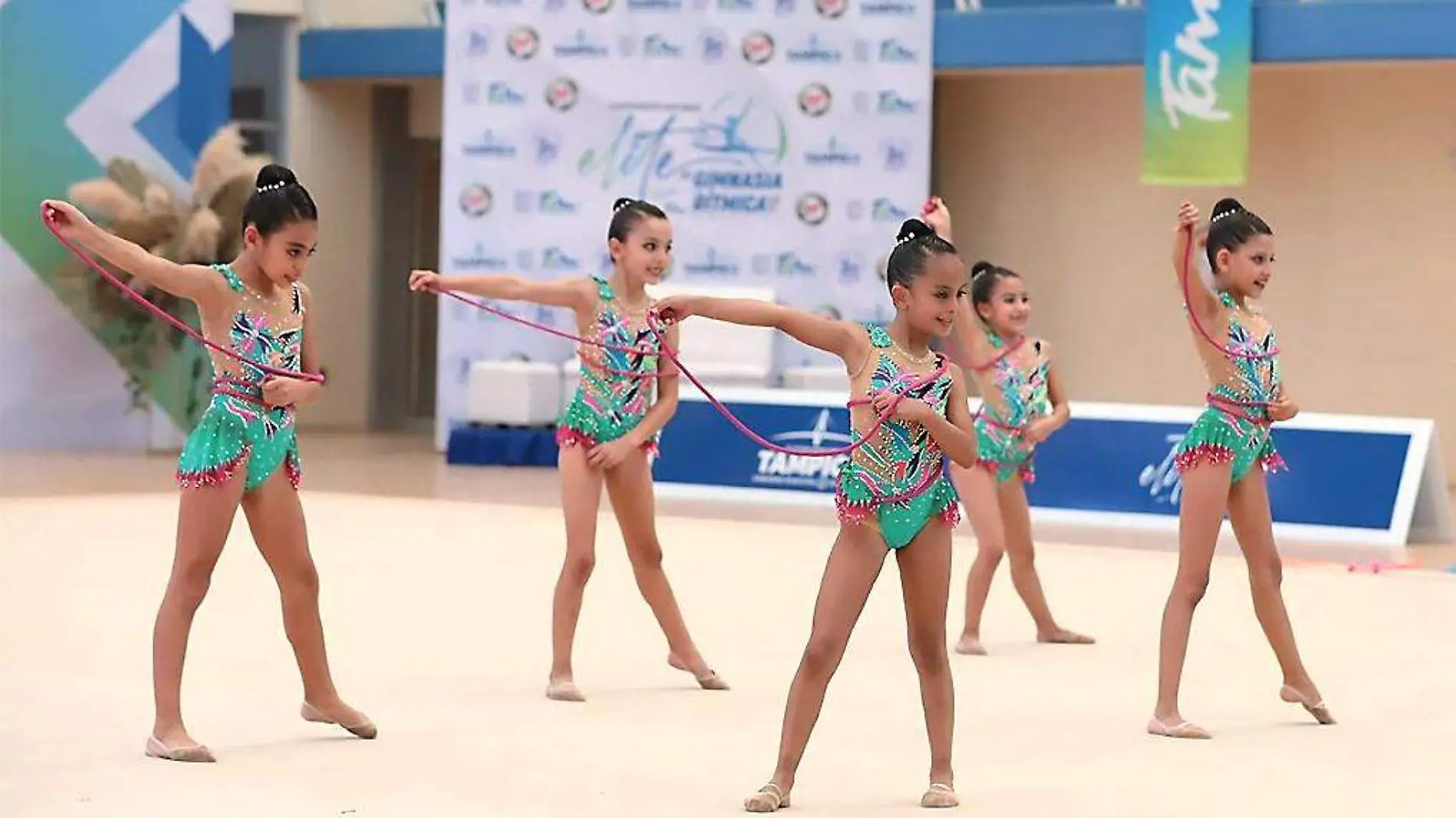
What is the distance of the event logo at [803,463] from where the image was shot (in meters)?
15.3

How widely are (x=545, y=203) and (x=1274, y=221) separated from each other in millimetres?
6507

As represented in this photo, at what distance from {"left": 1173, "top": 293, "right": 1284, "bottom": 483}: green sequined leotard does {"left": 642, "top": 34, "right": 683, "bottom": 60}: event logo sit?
42.5 feet

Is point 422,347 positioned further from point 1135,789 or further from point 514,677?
point 1135,789

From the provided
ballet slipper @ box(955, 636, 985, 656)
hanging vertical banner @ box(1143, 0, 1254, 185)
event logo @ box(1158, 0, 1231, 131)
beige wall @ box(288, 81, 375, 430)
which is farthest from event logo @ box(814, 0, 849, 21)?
ballet slipper @ box(955, 636, 985, 656)

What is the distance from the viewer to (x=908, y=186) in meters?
19.1

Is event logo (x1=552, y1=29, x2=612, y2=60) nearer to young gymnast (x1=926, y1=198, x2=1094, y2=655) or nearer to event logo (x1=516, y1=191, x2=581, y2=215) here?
event logo (x1=516, y1=191, x2=581, y2=215)

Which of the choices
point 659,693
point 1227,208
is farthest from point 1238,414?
point 659,693

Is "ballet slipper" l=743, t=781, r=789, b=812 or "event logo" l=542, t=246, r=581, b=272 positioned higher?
"event logo" l=542, t=246, r=581, b=272

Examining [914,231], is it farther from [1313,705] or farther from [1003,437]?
[1003,437]

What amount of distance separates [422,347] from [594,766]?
61.7 ft

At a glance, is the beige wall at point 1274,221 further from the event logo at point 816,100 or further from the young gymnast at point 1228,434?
the young gymnast at point 1228,434

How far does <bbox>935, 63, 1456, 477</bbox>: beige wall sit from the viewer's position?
18.9 meters

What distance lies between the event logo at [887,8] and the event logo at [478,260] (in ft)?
12.9

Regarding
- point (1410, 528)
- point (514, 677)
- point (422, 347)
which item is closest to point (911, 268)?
point (514, 677)
